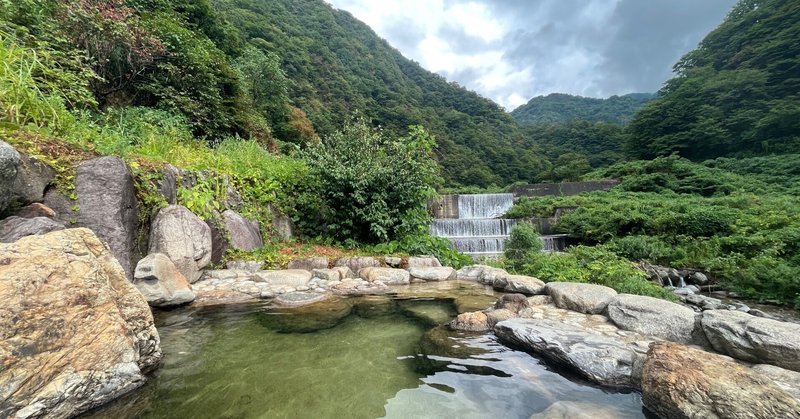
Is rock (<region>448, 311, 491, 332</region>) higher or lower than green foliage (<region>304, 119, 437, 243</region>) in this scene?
lower

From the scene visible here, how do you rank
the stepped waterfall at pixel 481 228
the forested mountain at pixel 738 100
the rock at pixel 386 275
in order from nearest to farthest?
the rock at pixel 386 275 → the stepped waterfall at pixel 481 228 → the forested mountain at pixel 738 100

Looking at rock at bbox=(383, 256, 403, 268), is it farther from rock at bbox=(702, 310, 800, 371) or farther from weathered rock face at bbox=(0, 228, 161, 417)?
rock at bbox=(702, 310, 800, 371)

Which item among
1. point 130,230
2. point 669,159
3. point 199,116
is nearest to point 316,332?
point 130,230

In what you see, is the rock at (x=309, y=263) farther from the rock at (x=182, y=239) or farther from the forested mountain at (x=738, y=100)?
the forested mountain at (x=738, y=100)

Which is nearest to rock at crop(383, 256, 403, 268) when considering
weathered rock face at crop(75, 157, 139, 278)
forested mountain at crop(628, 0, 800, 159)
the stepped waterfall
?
the stepped waterfall

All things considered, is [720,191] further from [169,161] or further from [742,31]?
[742,31]

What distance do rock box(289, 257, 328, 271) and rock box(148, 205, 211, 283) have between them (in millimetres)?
1474

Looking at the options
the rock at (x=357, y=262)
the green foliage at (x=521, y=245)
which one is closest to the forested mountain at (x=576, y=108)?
the green foliage at (x=521, y=245)

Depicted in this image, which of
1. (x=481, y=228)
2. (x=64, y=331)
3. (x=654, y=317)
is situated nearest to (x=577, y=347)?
(x=654, y=317)

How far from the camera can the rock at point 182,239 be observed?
15.5 ft

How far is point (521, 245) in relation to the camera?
24.4 feet

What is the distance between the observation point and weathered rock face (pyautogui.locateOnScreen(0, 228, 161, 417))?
5.83 ft

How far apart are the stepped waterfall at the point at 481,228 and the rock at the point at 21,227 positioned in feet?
27.7

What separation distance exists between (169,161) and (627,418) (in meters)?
7.29
